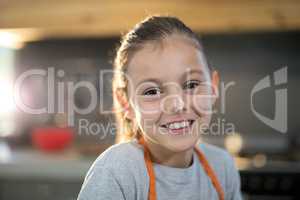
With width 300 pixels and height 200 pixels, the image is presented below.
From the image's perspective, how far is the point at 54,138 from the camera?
166 cm

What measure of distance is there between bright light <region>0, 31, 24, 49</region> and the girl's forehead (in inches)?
49.5

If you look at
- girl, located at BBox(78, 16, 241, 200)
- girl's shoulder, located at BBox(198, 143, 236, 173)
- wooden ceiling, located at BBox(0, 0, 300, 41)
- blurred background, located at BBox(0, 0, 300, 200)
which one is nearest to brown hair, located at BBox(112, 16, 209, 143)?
girl, located at BBox(78, 16, 241, 200)

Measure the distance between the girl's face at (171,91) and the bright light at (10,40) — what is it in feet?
4.16

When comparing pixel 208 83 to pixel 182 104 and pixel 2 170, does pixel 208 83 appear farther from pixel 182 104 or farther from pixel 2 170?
pixel 2 170

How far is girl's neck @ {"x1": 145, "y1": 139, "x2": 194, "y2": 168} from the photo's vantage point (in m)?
0.58

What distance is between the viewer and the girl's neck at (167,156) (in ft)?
1.89

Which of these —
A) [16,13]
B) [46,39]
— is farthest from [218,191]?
[46,39]

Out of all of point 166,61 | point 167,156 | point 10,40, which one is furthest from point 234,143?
point 166,61

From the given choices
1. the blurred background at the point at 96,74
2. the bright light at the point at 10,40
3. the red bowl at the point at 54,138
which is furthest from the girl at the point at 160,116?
the bright light at the point at 10,40

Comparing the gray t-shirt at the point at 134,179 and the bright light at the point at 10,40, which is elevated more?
the bright light at the point at 10,40

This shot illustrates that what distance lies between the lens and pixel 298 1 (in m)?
1.50

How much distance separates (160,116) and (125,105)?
0.29 ft

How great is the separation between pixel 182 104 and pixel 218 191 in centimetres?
15

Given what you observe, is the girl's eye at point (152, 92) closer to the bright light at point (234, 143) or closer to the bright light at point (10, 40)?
the bright light at point (234, 143)
